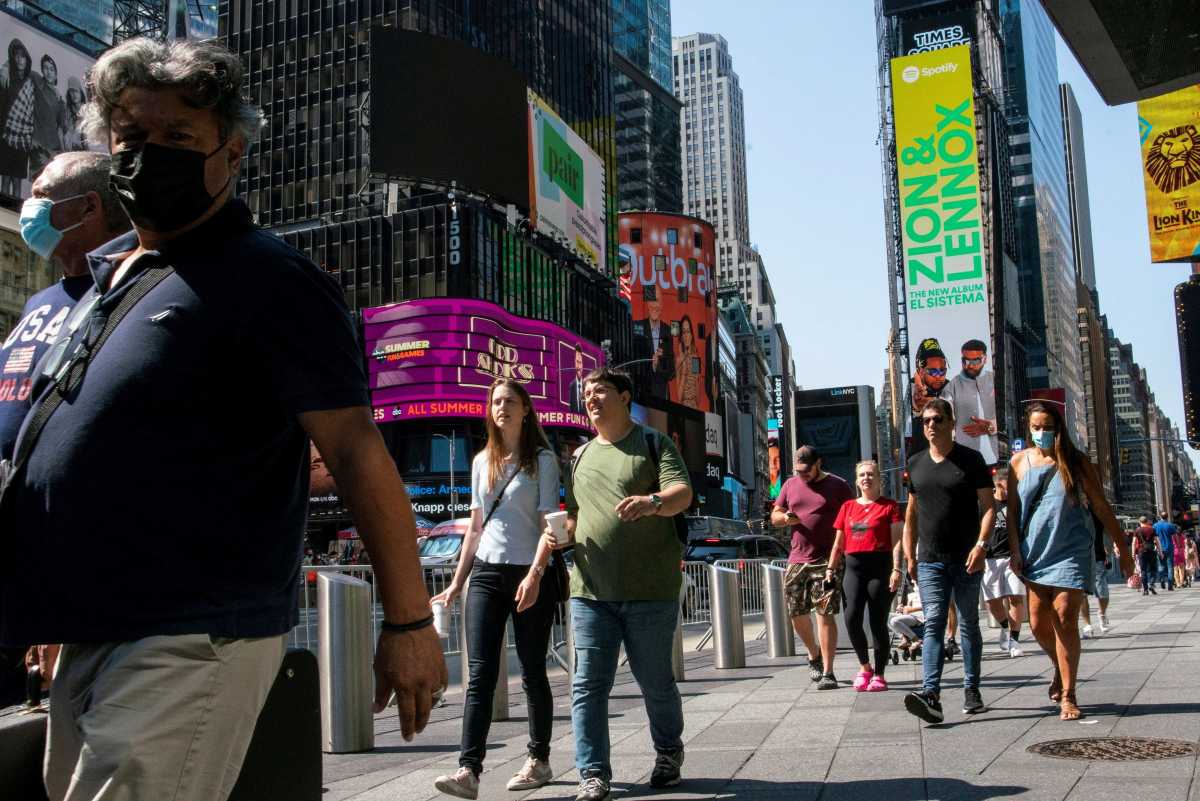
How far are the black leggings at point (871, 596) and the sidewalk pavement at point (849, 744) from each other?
1.14ft

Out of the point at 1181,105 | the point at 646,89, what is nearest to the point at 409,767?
the point at 1181,105

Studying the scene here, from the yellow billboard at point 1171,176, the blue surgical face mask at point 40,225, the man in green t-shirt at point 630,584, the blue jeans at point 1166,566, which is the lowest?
the blue jeans at point 1166,566

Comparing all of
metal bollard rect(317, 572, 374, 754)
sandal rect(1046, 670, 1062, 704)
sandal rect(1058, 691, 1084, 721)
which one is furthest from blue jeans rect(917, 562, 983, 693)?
metal bollard rect(317, 572, 374, 754)

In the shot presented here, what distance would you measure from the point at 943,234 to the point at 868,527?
86.1 meters

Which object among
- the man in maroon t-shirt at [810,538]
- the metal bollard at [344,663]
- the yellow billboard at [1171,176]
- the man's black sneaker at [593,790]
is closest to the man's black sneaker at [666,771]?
the man's black sneaker at [593,790]

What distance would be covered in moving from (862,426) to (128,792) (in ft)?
469

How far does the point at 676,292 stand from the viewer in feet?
335

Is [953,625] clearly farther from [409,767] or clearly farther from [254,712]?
[254,712]

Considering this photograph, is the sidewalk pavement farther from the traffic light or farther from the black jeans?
the traffic light

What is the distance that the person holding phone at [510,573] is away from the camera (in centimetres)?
536

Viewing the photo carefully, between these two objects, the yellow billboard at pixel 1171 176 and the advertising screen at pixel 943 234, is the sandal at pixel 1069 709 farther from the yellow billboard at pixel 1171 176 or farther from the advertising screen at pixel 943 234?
the advertising screen at pixel 943 234

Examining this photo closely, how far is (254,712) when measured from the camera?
2125mm

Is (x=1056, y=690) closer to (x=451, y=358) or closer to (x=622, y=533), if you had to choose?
(x=622, y=533)

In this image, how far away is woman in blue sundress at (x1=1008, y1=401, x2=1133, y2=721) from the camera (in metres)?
6.80
